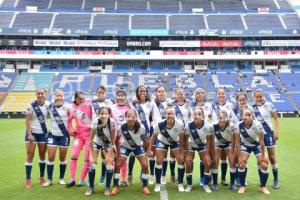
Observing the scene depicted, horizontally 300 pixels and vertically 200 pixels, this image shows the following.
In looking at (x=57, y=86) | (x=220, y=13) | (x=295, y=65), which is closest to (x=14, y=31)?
(x=57, y=86)

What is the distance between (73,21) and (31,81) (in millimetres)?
10914

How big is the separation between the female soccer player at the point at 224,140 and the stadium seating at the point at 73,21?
47815 mm

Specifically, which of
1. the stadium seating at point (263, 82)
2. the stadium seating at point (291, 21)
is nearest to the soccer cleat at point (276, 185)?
the stadium seating at point (263, 82)

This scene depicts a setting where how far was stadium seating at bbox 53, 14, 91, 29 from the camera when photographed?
53.9 metres

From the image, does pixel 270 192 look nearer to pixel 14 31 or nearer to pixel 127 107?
pixel 127 107

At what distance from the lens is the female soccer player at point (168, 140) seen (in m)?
8.07

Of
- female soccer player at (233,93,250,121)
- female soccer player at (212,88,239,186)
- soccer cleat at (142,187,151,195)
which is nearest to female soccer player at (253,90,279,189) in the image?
female soccer player at (233,93,250,121)

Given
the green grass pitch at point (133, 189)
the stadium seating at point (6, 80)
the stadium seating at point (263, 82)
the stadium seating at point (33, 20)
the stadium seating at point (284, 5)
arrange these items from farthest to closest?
the stadium seating at point (284, 5) < the stadium seating at point (33, 20) < the stadium seating at point (263, 82) < the stadium seating at point (6, 80) < the green grass pitch at point (133, 189)

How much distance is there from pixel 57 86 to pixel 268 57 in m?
28.1

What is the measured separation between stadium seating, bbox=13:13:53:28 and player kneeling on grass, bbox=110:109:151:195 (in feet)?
159

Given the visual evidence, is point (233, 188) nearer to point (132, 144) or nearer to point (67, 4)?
point (132, 144)

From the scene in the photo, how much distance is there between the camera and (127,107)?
8867mm

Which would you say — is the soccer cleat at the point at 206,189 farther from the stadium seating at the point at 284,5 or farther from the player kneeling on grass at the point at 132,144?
the stadium seating at the point at 284,5

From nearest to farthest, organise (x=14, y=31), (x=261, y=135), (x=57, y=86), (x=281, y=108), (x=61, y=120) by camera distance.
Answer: (x=261, y=135) → (x=61, y=120) → (x=281, y=108) → (x=57, y=86) → (x=14, y=31)
